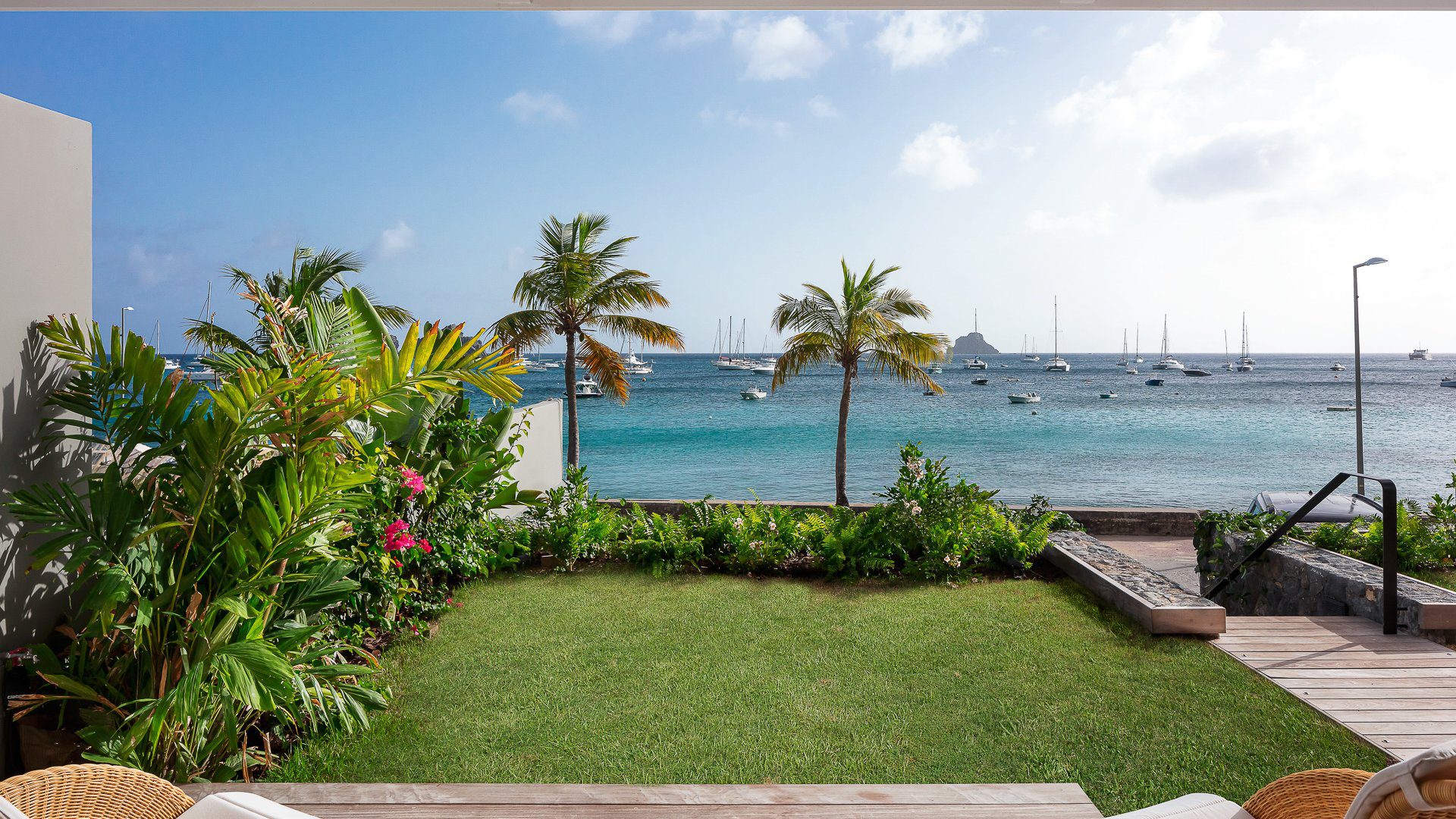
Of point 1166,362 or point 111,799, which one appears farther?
point 1166,362

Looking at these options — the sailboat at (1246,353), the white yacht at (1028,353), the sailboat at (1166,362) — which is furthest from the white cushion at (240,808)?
the white yacht at (1028,353)

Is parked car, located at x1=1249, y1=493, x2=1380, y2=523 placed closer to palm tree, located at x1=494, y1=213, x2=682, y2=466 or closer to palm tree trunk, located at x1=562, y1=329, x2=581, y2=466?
palm tree, located at x1=494, y1=213, x2=682, y2=466

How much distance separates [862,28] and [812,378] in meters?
42.6

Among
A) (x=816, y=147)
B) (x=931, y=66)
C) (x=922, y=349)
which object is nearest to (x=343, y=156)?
(x=816, y=147)

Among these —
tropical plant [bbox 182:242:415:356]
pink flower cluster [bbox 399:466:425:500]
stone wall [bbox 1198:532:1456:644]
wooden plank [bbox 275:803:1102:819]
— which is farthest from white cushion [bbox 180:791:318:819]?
stone wall [bbox 1198:532:1456:644]

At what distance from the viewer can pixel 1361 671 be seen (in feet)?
10.8

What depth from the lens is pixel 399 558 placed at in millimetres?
3543

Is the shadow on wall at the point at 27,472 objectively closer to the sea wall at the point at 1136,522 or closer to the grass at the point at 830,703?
the grass at the point at 830,703

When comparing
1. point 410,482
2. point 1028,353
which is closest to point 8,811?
point 410,482

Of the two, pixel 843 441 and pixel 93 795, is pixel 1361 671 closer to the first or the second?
pixel 93 795

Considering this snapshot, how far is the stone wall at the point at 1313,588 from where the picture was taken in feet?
12.1

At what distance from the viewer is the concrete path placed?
790cm

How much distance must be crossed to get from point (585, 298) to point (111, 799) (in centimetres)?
1096

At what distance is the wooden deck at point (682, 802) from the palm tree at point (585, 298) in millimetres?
9936
